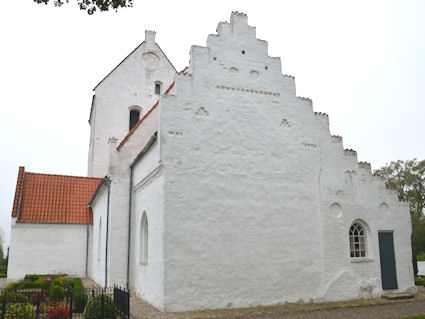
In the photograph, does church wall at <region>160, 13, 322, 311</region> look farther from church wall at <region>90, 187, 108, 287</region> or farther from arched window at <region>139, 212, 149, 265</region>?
church wall at <region>90, 187, 108, 287</region>

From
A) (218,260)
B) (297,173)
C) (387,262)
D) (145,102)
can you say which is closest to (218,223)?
(218,260)

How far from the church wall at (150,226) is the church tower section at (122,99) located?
36.4 feet

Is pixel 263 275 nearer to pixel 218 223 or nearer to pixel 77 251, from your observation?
pixel 218 223

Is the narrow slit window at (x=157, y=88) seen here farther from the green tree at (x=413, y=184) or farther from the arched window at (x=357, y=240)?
the green tree at (x=413, y=184)

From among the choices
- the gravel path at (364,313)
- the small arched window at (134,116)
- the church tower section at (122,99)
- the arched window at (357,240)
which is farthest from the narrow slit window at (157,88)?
the gravel path at (364,313)

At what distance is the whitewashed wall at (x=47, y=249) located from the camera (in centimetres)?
1861

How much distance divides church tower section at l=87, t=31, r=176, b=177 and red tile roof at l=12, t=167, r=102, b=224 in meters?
2.12

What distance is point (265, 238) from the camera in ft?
35.4

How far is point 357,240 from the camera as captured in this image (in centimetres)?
1230

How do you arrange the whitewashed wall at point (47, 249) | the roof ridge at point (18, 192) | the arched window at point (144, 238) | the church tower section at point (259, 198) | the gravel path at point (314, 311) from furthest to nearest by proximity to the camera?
1. the roof ridge at point (18, 192)
2. the whitewashed wall at point (47, 249)
3. the arched window at point (144, 238)
4. the church tower section at point (259, 198)
5. the gravel path at point (314, 311)

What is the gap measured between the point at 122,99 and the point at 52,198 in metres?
7.60

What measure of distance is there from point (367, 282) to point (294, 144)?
510 centimetres

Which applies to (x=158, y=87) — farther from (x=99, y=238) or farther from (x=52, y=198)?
(x=99, y=238)

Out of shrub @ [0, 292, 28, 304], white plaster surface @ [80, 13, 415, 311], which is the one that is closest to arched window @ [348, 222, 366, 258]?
white plaster surface @ [80, 13, 415, 311]
